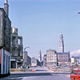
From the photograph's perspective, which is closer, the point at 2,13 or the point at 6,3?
the point at 2,13

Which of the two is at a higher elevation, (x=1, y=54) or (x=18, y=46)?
(x=18, y=46)

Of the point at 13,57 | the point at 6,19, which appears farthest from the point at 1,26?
the point at 13,57

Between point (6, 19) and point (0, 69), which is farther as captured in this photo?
point (6, 19)

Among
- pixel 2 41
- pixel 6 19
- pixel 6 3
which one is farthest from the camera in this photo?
pixel 6 3

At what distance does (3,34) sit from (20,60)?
46.7 meters

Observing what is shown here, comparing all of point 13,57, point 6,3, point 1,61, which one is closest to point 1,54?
point 1,61

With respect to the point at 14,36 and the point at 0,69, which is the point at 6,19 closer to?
the point at 0,69

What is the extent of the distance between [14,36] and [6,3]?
113 ft


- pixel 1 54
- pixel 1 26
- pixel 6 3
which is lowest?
pixel 1 54

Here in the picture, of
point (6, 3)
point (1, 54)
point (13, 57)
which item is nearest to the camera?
point (1, 54)

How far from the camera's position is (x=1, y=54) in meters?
33.5

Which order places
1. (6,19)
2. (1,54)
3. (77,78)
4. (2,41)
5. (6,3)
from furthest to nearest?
(6,3) → (6,19) → (2,41) → (1,54) → (77,78)

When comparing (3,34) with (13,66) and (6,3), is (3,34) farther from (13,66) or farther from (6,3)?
(13,66)

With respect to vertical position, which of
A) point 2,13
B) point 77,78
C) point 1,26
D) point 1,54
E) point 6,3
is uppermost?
point 6,3
